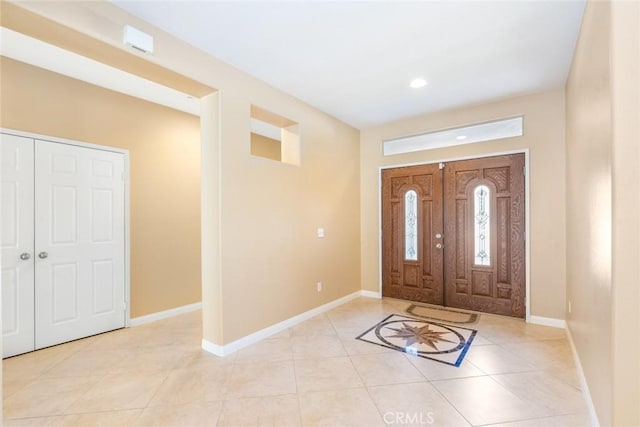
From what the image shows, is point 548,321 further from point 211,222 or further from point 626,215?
point 211,222

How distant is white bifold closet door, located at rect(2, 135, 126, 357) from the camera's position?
297 centimetres

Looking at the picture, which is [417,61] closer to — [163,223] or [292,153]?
[292,153]

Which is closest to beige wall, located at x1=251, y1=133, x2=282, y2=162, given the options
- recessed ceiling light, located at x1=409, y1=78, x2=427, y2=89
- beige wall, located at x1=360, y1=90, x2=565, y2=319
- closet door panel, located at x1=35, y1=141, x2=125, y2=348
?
closet door panel, located at x1=35, y1=141, x2=125, y2=348

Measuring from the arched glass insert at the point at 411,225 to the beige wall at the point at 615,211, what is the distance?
2.65 meters

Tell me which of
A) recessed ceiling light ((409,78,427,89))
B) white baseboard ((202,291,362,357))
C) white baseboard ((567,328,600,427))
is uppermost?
recessed ceiling light ((409,78,427,89))

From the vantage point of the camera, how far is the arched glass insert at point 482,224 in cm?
398

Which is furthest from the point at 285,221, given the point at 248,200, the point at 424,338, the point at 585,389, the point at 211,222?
the point at 585,389

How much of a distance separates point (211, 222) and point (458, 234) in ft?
10.8

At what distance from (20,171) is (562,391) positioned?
16.8ft

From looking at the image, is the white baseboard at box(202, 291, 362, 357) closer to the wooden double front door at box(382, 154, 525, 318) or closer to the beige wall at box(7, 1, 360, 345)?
the beige wall at box(7, 1, 360, 345)

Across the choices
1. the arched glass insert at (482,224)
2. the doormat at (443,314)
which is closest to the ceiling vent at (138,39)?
the arched glass insert at (482,224)

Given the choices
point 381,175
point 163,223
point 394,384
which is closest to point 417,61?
point 381,175

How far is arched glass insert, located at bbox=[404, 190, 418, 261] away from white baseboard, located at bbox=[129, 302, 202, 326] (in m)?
3.31

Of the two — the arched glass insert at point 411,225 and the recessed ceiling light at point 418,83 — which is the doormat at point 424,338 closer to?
the arched glass insert at point 411,225
